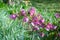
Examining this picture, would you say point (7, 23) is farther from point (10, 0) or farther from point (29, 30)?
point (10, 0)

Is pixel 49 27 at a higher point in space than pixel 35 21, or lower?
lower

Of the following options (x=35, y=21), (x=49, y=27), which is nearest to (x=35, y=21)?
(x=35, y=21)

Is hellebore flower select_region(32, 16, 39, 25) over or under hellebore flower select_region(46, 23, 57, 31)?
over

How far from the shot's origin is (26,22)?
472cm

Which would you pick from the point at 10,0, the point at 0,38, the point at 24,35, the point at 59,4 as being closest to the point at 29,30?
the point at 24,35

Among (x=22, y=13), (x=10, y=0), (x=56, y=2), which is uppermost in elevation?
(x=22, y=13)

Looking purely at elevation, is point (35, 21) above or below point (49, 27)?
above

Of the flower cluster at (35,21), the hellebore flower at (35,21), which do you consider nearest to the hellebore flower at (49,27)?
the flower cluster at (35,21)

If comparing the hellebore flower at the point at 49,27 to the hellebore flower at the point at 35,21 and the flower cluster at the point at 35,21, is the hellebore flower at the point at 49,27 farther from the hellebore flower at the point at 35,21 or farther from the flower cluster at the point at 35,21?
the hellebore flower at the point at 35,21

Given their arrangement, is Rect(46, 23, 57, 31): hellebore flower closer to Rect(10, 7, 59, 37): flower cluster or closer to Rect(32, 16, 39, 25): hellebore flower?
Rect(10, 7, 59, 37): flower cluster

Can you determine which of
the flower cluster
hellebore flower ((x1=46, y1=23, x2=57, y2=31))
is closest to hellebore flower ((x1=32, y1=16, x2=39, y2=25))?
the flower cluster

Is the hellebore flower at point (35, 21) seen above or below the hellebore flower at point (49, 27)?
above

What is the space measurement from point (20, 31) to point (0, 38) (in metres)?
0.38

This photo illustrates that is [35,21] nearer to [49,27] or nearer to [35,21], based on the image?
[35,21]
